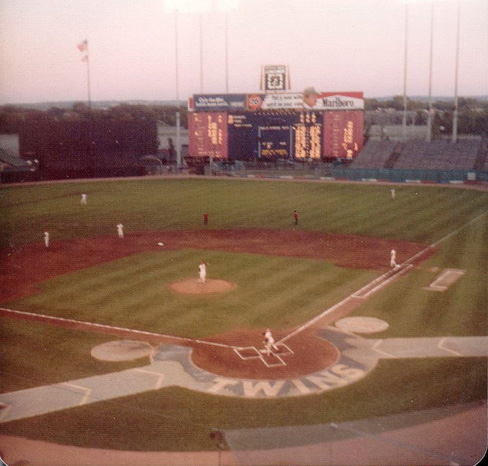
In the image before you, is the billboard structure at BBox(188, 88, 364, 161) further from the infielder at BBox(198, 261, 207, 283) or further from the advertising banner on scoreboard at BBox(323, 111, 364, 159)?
the infielder at BBox(198, 261, 207, 283)

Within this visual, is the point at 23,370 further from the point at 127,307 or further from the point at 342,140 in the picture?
the point at 342,140

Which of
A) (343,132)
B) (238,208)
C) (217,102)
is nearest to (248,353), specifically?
(238,208)

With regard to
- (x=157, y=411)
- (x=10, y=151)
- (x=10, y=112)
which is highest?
(x=10, y=112)

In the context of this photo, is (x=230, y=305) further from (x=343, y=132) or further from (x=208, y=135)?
(x=208, y=135)

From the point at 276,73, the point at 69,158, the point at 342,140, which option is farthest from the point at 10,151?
the point at 342,140

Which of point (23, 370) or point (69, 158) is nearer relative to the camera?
point (23, 370)

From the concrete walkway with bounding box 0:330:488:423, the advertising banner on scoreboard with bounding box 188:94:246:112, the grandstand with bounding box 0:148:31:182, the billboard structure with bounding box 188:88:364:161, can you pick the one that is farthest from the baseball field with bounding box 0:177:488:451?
the advertising banner on scoreboard with bounding box 188:94:246:112
